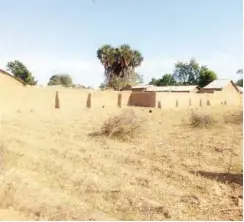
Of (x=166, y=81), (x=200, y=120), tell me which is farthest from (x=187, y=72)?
(x=200, y=120)

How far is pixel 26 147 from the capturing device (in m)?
10.0

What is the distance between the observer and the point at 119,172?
25.9 feet

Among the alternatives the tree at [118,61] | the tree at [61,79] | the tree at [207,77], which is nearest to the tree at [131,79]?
the tree at [118,61]

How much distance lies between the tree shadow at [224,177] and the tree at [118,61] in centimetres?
3494

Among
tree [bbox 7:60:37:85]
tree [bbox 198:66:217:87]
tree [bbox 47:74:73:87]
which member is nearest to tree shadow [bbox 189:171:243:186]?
tree [bbox 7:60:37:85]

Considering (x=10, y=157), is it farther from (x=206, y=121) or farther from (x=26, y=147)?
(x=206, y=121)

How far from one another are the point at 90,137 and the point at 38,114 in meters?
6.74

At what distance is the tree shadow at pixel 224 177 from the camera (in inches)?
299

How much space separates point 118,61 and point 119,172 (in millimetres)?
35535

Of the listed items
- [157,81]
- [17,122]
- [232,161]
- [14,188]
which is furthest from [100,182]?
[157,81]

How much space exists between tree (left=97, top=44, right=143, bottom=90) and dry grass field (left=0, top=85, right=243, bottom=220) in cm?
2814

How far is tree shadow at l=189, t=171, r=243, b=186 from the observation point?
7.59 metres

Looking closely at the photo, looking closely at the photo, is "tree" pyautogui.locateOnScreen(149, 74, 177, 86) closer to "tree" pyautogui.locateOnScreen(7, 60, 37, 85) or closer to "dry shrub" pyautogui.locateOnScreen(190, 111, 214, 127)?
"tree" pyautogui.locateOnScreen(7, 60, 37, 85)

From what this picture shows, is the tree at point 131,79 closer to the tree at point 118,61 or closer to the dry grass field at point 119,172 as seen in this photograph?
the tree at point 118,61
